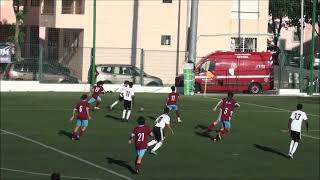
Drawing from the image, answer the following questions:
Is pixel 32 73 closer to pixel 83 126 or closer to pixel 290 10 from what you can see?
pixel 83 126

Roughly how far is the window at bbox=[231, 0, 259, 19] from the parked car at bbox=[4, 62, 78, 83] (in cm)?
1750

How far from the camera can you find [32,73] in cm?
4125

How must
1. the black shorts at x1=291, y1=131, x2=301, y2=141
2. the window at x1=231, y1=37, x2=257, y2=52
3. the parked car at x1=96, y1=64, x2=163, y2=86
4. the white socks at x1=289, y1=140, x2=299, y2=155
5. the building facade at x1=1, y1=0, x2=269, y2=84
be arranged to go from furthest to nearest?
the window at x1=231, y1=37, x2=257, y2=52 → the building facade at x1=1, y1=0, x2=269, y2=84 → the parked car at x1=96, y1=64, x2=163, y2=86 → the white socks at x1=289, y1=140, x2=299, y2=155 → the black shorts at x1=291, y1=131, x2=301, y2=141

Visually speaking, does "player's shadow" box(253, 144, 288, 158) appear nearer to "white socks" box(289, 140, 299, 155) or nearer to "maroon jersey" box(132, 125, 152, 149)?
"white socks" box(289, 140, 299, 155)

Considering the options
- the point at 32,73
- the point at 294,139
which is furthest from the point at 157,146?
the point at 32,73

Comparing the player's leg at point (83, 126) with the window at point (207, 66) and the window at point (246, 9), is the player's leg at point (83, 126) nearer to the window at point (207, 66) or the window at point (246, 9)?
the window at point (207, 66)

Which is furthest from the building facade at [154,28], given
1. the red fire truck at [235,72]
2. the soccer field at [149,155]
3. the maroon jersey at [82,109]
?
the maroon jersey at [82,109]

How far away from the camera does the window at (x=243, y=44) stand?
54906 millimetres

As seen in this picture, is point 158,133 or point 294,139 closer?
point 158,133

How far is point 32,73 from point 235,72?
1258 centimetres

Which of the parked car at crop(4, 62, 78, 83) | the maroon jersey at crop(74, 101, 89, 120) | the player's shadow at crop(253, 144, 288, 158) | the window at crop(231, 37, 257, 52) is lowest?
the player's shadow at crop(253, 144, 288, 158)

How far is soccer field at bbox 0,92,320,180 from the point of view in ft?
64.6

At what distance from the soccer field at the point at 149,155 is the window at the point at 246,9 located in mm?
20269

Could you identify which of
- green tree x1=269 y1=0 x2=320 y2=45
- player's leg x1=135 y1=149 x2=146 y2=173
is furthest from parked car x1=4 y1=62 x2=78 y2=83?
green tree x1=269 y1=0 x2=320 y2=45
